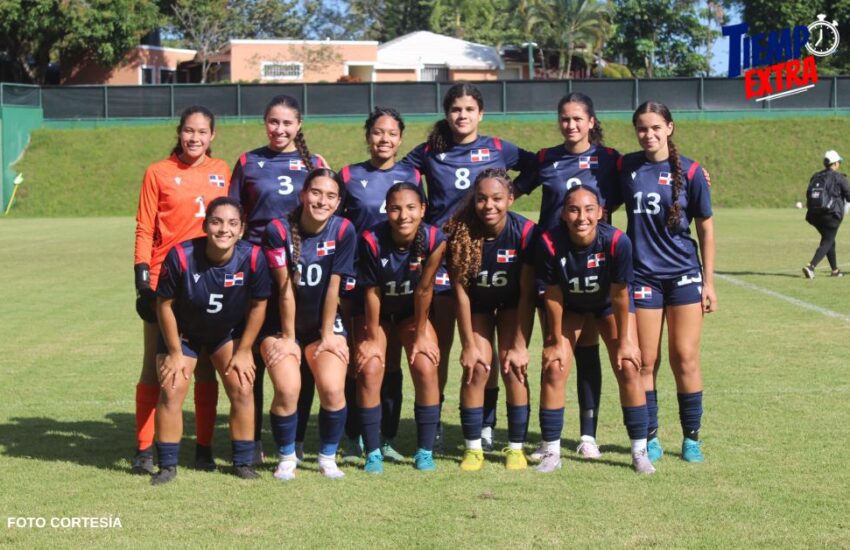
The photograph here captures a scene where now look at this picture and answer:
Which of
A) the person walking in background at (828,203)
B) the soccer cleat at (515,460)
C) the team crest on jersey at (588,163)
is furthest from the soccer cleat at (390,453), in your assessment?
the person walking in background at (828,203)

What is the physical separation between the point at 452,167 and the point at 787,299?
8.02m

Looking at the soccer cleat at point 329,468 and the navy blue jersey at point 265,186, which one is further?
the navy blue jersey at point 265,186

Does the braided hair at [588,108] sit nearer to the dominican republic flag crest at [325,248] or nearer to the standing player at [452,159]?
the standing player at [452,159]

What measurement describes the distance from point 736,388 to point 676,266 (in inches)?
90.4

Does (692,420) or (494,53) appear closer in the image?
(692,420)

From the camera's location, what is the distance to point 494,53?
62.2 m

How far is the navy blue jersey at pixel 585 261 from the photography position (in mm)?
5770

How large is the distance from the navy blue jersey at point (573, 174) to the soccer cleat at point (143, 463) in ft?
8.01

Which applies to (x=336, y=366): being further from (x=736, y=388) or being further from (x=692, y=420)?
(x=736, y=388)

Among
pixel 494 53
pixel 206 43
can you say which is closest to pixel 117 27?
pixel 206 43

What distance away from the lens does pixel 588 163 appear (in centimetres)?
625

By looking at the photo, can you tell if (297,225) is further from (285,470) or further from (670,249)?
(670,249)

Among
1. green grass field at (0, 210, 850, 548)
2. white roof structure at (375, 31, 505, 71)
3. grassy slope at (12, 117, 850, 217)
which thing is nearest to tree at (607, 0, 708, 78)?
white roof structure at (375, 31, 505, 71)

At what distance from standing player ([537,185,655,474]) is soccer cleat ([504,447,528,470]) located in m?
0.11
